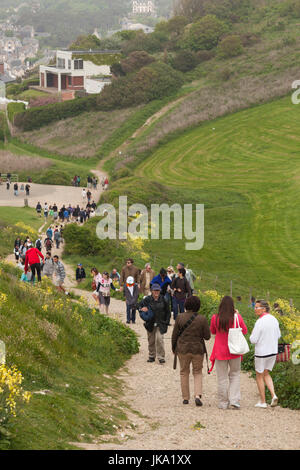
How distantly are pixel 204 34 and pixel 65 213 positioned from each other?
53.7 metres

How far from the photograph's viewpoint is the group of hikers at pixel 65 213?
4102 cm

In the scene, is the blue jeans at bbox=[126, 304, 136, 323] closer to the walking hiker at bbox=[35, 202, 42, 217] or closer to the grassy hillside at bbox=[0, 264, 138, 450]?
the grassy hillside at bbox=[0, 264, 138, 450]

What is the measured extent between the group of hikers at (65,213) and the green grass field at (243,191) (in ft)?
19.1

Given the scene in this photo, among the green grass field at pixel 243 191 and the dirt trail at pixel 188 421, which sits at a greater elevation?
the green grass field at pixel 243 191

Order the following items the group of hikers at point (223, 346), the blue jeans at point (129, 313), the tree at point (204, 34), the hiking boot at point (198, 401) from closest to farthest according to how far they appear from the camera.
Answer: the group of hikers at point (223, 346)
the hiking boot at point (198, 401)
the blue jeans at point (129, 313)
the tree at point (204, 34)

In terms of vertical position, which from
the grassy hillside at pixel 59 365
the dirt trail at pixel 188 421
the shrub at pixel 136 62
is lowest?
the dirt trail at pixel 188 421

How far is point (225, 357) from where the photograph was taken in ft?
33.1

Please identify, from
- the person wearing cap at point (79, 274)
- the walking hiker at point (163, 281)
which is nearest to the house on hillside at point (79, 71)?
the person wearing cap at point (79, 274)

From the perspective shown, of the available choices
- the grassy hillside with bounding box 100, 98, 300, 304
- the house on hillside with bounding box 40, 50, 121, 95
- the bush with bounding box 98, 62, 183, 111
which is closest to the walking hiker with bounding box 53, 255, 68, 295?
the grassy hillside with bounding box 100, 98, 300, 304

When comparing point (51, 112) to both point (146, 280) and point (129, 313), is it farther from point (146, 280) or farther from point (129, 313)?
point (129, 313)

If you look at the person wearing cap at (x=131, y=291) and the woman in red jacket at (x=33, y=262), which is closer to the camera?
the person wearing cap at (x=131, y=291)

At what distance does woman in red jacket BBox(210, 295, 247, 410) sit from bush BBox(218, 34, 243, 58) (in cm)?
7703

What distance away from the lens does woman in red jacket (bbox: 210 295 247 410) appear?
32.7 ft

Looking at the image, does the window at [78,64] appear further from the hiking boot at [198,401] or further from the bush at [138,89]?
the hiking boot at [198,401]
